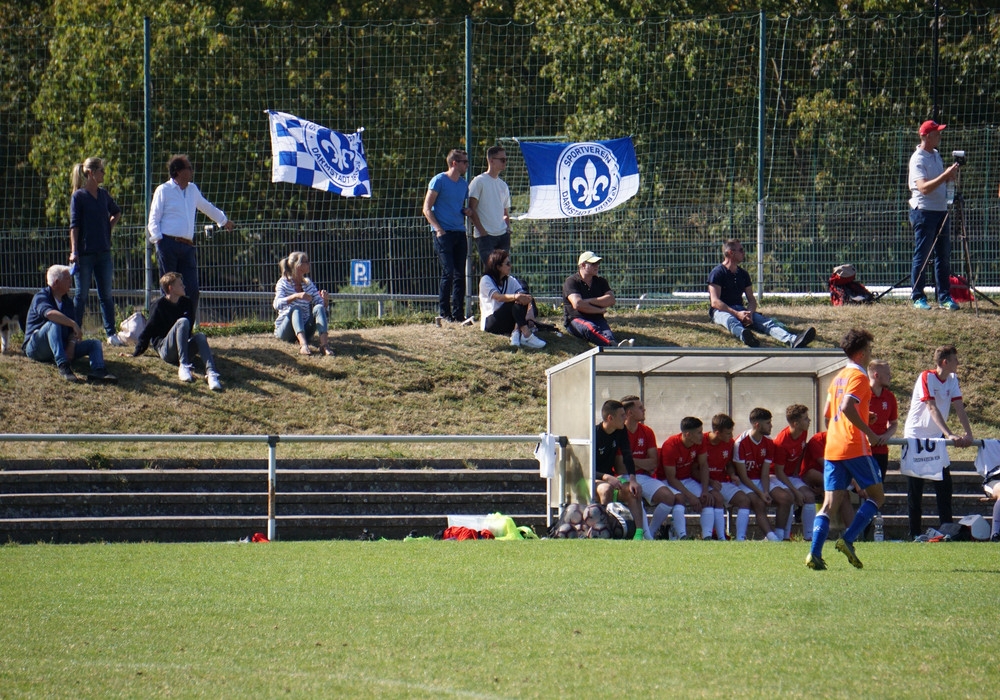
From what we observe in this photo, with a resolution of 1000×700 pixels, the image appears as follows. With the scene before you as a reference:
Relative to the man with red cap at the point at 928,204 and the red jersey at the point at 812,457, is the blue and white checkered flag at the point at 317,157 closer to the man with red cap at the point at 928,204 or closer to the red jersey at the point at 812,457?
the man with red cap at the point at 928,204

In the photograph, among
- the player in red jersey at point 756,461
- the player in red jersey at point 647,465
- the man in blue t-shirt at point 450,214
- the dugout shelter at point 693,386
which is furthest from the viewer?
the man in blue t-shirt at point 450,214

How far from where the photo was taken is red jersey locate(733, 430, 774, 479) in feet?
40.9

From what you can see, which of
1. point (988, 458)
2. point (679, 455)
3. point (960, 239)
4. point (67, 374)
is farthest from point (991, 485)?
point (67, 374)

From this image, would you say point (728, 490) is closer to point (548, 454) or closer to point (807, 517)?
point (807, 517)

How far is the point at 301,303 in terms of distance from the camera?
627 inches

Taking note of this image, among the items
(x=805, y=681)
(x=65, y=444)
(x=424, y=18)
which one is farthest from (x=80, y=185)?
(x=424, y=18)

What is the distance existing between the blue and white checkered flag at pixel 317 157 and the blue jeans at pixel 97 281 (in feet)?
9.20

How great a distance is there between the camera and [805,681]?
213 inches

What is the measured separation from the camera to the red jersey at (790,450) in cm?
1252

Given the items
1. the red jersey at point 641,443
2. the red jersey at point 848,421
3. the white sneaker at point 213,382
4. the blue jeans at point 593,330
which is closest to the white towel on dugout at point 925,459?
the red jersey at point 641,443

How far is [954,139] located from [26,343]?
14195 millimetres

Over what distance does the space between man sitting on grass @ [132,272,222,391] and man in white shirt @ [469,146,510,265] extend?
4003 mm

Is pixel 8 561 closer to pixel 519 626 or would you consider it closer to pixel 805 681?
pixel 519 626

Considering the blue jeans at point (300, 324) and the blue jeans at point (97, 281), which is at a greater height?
the blue jeans at point (97, 281)
